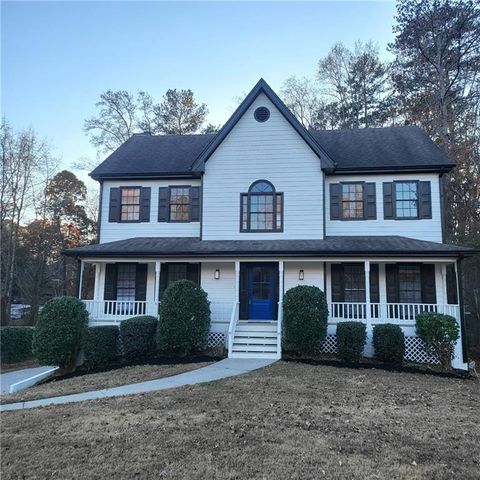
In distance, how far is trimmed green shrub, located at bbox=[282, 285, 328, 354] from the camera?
1198 cm

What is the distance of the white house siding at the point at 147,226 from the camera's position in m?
16.0

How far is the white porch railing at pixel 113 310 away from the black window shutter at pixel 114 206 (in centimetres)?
364

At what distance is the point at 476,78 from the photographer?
20.9m

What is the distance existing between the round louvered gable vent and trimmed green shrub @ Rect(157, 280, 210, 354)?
691cm

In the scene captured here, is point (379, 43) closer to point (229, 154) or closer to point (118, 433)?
point (229, 154)

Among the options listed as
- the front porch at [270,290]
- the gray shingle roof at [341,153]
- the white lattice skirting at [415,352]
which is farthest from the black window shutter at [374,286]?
the gray shingle roof at [341,153]

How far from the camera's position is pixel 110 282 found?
1544 centimetres

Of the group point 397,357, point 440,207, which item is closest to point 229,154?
point 440,207

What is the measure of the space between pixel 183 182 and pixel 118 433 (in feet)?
38.2

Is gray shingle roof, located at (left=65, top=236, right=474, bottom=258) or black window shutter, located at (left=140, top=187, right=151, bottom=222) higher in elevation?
black window shutter, located at (left=140, top=187, right=151, bottom=222)

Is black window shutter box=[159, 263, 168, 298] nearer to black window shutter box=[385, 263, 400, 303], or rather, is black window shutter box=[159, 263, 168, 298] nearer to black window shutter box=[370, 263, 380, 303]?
black window shutter box=[370, 263, 380, 303]

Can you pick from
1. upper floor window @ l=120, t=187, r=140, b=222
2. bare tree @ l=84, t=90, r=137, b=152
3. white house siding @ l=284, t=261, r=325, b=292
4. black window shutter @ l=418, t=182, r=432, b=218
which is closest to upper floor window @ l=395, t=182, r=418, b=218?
black window shutter @ l=418, t=182, r=432, b=218

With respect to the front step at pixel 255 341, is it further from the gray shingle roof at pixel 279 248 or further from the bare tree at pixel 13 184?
the bare tree at pixel 13 184

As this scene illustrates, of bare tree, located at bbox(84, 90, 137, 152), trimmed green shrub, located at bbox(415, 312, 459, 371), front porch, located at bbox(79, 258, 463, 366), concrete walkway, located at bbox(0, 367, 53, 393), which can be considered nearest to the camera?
concrete walkway, located at bbox(0, 367, 53, 393)
